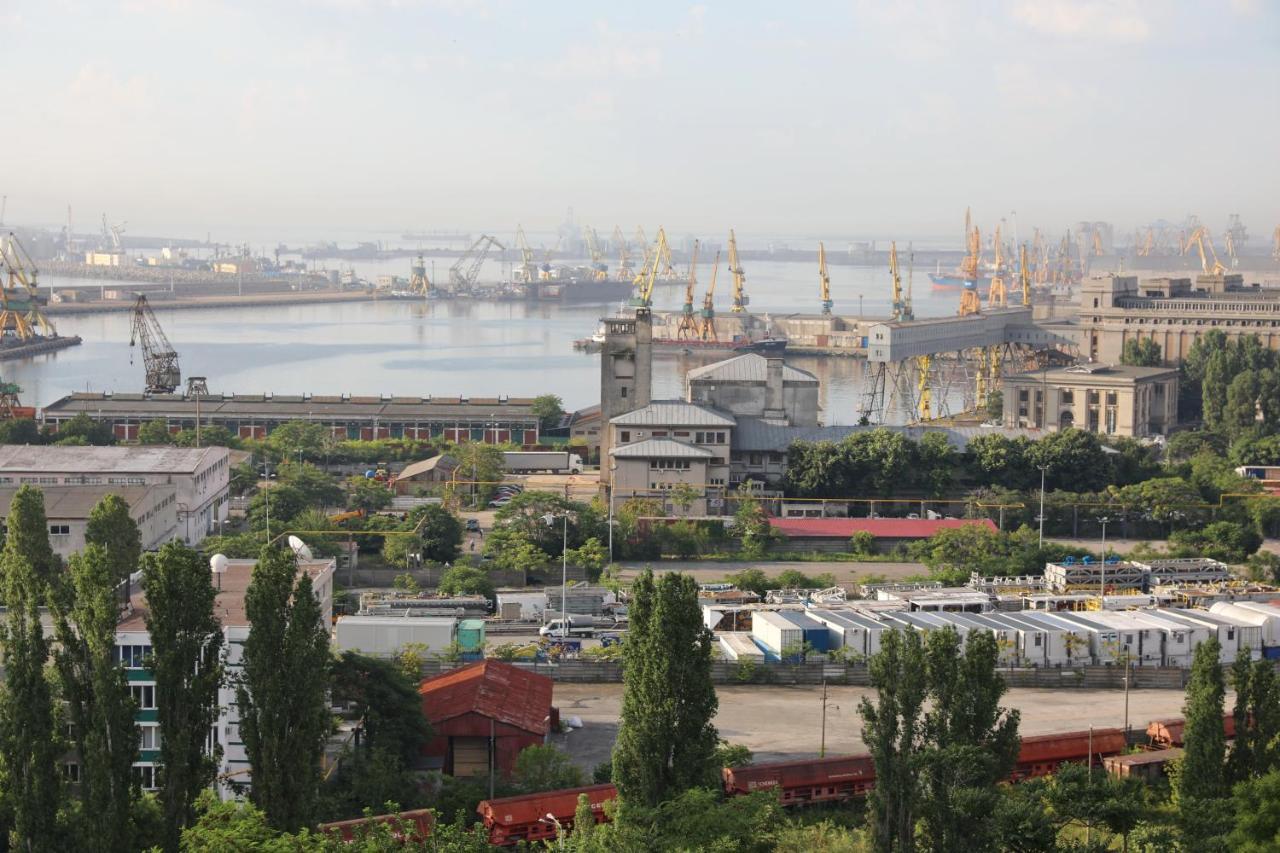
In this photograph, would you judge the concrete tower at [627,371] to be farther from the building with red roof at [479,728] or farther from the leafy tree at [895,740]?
the leafy tree at [895,740]

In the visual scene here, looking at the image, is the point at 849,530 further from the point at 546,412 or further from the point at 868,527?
the point at 546,412

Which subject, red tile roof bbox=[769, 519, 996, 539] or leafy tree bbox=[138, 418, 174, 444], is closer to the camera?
red tile roof bbox=[769, 519, 996, 539]

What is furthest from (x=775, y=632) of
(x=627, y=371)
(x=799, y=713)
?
(x=627, y=371)

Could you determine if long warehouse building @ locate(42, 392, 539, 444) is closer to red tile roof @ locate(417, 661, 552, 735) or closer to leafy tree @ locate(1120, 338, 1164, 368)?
leafy tree @ locate(1120, 338, 1164, 368)

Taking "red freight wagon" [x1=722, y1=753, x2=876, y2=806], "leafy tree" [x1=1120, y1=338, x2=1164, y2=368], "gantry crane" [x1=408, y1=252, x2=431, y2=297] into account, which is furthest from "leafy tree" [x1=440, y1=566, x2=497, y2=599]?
"gantry crane" [x1=408, y1=252, x2=431, y2=297]

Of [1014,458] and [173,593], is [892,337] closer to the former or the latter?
[1014,458]

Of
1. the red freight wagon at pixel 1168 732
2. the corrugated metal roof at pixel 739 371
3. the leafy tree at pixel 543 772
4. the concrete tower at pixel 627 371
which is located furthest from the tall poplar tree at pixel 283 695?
the concrete tower at pixel 627 371
